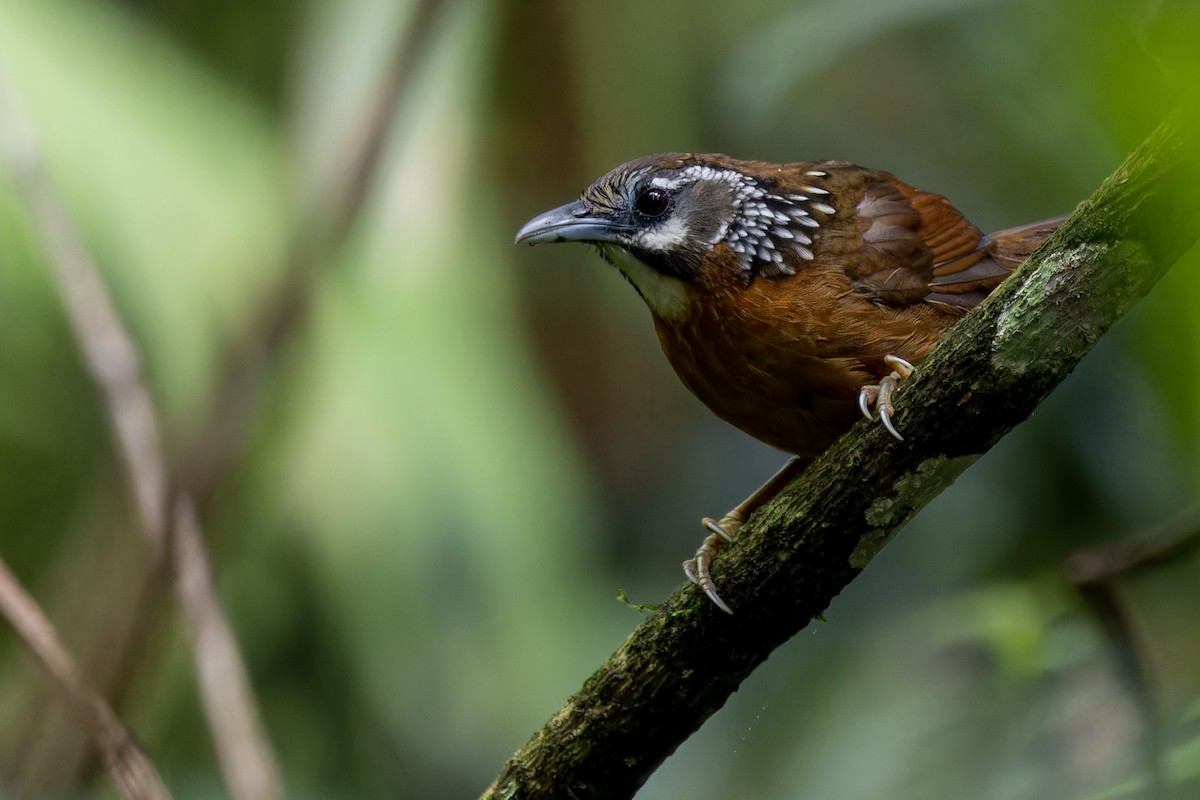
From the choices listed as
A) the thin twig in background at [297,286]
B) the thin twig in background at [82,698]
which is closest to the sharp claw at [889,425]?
the thin twig in background at [297,286]

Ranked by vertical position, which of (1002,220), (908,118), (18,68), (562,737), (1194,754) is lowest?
(1194,754)

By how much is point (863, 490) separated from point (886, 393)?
195mm

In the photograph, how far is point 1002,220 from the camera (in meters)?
4.67

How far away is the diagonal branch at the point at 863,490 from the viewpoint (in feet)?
5.61

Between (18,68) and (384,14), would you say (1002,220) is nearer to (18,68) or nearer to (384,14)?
(384,14)

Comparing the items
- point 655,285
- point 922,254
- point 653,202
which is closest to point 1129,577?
point 922,254

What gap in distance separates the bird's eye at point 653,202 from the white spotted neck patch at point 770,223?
0.14 m

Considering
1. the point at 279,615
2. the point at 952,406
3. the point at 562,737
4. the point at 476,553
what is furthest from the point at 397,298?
the point at 952,406

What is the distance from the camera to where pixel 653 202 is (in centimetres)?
283

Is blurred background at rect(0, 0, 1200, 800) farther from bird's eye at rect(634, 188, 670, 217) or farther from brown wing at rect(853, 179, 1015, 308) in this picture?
bird's eye at rect(634, 188, 670, 217)

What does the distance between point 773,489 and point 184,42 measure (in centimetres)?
358

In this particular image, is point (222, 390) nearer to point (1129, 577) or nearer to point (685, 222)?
point (685, 222)

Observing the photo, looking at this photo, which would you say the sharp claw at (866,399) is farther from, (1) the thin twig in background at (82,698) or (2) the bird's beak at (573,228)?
(1) the thin twig in background at (82,698)

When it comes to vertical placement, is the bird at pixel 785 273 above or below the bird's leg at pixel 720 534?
above
